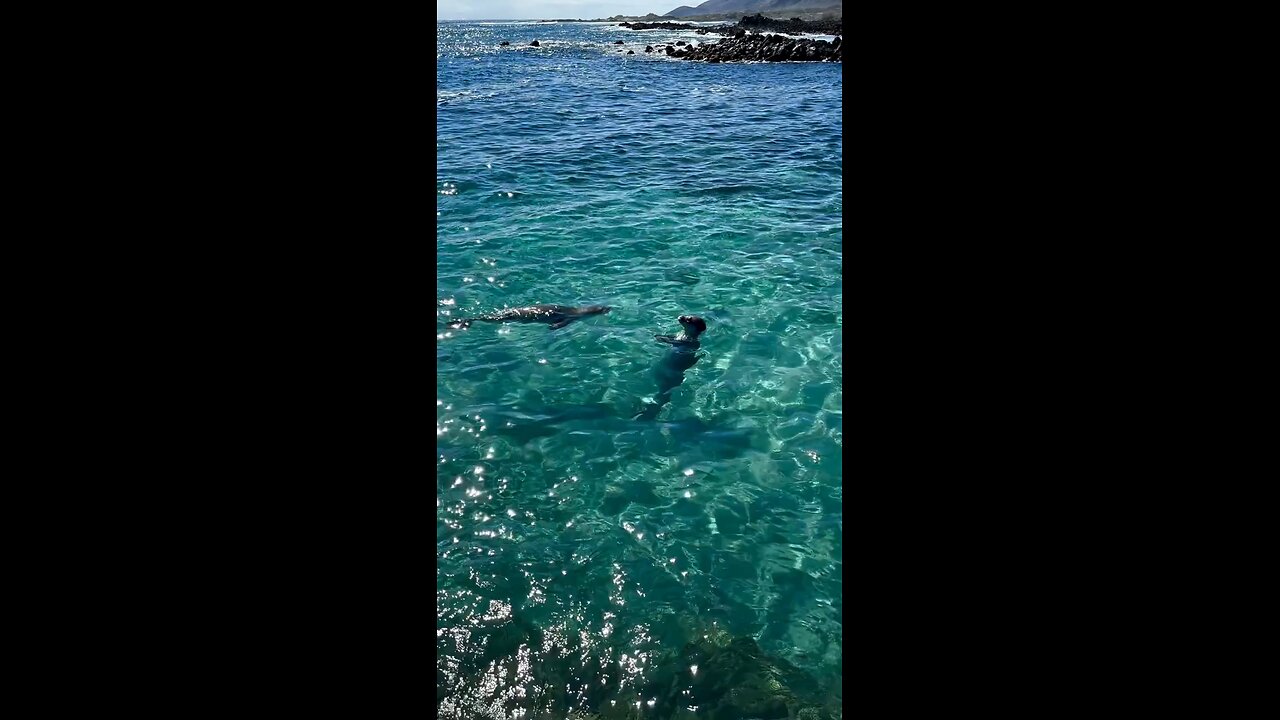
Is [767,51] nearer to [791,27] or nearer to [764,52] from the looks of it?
[764,52]

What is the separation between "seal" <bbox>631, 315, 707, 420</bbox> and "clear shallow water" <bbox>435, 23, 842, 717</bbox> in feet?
0.33

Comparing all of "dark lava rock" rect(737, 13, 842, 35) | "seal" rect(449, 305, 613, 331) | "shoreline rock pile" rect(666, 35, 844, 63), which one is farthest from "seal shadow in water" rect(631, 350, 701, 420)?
"dark lava rock" rect(737, 13, 842, 35)

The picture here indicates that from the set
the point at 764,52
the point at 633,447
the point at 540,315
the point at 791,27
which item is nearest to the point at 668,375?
the point at 633,447

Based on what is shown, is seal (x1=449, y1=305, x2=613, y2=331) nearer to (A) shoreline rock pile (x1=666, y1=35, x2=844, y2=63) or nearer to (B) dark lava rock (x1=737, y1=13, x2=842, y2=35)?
(A) shoreline rock pile (x1=666, y1=35, x2=844, y2=63)

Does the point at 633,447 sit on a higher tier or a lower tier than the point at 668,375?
lower

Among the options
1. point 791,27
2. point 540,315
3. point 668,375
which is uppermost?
point 791,27

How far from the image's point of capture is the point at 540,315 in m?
9.38

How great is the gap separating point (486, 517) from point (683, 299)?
506cm

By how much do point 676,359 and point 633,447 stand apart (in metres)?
1.77

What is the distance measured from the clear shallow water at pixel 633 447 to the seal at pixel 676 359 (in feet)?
0.33

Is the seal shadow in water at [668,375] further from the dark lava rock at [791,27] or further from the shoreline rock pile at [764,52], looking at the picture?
the dark lava rock at [791,27]

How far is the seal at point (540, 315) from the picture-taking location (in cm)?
929
